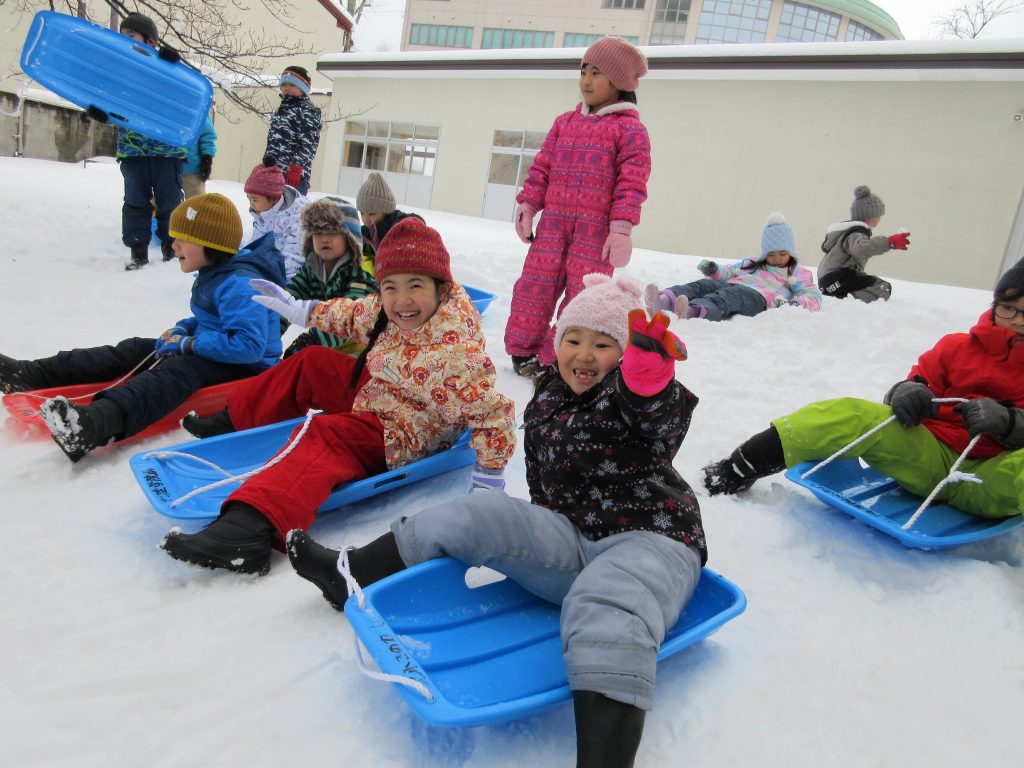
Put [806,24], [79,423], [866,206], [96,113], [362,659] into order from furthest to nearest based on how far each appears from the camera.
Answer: [806,24], [866,206], [96,113], [79,423], [362,659]

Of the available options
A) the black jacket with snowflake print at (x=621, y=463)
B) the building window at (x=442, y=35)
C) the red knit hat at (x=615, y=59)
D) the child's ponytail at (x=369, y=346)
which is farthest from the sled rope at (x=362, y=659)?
the building window at (x=442, y=35)

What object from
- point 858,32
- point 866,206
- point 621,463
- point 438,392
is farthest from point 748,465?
point 858,32

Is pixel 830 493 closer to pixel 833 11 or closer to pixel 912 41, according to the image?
pixel 912 41

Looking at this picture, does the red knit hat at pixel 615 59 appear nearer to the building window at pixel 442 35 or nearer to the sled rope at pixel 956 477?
the sled rope at pixel 956 477

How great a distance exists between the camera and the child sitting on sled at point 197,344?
273cm

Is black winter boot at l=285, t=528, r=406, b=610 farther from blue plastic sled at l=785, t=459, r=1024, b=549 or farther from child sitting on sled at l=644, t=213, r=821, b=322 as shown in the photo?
child sitting on sled at l=644, t=213, r=821, b=322

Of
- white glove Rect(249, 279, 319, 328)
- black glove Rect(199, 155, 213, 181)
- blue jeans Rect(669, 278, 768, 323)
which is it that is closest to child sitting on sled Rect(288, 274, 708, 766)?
white glove Rect(249, 279, 319, 328)

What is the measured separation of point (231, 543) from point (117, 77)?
447cm

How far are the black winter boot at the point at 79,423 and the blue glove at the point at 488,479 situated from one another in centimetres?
141

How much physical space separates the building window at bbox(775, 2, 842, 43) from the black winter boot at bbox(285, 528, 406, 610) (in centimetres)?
4121

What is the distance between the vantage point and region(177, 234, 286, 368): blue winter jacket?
2895 millimetres

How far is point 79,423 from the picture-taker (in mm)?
2449

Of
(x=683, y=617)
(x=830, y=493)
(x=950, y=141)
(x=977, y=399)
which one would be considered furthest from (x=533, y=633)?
(x=950, y=141)

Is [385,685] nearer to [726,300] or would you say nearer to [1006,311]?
[1006,311]
